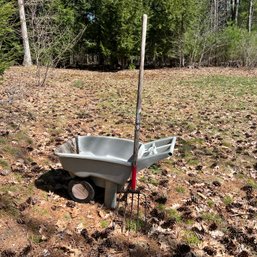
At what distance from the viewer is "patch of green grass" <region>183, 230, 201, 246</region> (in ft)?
10.6

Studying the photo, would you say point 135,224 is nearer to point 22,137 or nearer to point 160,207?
point 160,207

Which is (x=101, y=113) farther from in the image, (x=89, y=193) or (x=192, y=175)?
(x=89, y=193)

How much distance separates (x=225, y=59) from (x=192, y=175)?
17286 millimetres

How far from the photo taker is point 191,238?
3291mm

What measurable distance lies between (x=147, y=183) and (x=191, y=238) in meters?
1.11

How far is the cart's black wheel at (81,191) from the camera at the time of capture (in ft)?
11.9

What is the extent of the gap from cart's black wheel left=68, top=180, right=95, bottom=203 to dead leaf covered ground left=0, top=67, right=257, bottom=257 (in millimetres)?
67

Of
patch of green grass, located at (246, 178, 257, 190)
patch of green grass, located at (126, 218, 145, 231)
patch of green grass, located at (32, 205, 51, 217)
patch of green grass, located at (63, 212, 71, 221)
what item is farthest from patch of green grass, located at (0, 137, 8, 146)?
patch of green grass, located at (246, 178, 257, 190)

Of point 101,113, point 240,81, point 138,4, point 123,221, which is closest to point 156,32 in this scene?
point 138,4

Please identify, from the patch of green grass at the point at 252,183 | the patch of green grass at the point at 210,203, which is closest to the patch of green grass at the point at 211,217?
the patch of green grass at the point at 210,203

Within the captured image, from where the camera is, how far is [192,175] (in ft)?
15.0

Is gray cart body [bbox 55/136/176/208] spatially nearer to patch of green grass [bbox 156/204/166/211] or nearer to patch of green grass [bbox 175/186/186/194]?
patch of green grass [bbox 156/204/166/211]

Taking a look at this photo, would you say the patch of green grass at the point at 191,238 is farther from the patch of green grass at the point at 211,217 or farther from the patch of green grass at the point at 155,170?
the patch of green grass at the point at 155,170

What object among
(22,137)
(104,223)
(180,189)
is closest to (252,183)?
(180,189)
